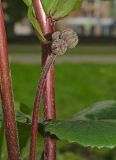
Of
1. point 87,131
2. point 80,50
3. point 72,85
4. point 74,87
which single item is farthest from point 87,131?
point 80,50

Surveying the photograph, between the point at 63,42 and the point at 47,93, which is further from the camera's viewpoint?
the point at 47,93

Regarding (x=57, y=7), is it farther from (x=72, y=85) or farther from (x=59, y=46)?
(x=72, y=85)

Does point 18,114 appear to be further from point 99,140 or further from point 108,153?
point 108,153

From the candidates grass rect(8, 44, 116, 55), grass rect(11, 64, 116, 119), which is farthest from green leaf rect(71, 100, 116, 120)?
grass rect(8, 44, 116, 55)

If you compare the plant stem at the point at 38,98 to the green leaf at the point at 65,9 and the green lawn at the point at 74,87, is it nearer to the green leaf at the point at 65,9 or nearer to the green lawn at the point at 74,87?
the green leaf at the point at 65,9

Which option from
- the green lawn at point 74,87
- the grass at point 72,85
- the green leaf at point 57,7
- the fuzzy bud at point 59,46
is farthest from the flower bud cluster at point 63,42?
the grass at point 72,85

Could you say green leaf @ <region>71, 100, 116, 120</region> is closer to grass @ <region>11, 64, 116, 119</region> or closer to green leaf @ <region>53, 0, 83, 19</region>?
green leaf @ <region>53, 0, 83, 19</region>

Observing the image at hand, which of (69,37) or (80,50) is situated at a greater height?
(69,37)
